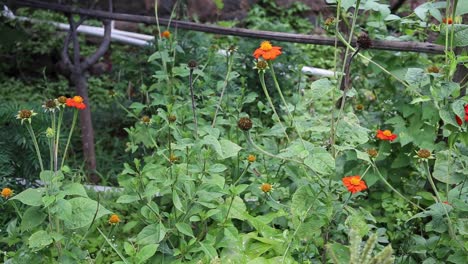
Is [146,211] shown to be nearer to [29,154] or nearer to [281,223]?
[281,223]

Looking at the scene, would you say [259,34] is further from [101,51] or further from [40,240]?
[40,240]

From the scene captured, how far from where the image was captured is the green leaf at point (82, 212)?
2039 mm

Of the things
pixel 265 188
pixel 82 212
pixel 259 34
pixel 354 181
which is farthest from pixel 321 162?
pixel 259 34

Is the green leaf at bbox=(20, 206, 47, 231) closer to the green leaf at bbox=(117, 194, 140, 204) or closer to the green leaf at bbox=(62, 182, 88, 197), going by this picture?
the green leaf at bbox=(62, 182, 88, 197)

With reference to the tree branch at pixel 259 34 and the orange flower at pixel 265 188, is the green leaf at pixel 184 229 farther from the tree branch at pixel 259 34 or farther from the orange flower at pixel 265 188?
the tree branch at pixel 259 34

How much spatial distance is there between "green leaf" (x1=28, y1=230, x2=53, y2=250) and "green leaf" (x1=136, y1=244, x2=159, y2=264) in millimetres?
288

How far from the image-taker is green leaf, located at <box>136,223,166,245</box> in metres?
2.14

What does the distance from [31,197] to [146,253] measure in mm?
406

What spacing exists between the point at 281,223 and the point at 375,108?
126 cm

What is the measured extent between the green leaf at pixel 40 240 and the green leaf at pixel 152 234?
0.31 meters

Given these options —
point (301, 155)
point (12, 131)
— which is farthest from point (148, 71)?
point (301, 155)

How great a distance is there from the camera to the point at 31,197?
2.02 m

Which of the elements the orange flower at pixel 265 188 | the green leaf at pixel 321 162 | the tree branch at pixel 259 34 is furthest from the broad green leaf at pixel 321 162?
the tree branch at pixel 259 34

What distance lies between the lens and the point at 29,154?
294 cm
